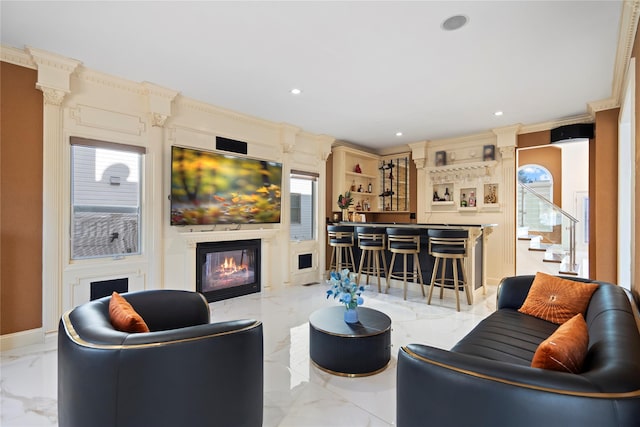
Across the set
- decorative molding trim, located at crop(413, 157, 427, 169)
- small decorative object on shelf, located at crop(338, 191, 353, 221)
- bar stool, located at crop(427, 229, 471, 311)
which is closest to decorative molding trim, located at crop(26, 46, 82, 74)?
small decorative object on shelf, located at crop(338, 191, 353, 221)

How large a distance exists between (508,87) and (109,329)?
4.32m

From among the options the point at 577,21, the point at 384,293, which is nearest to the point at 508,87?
the point at 577,21

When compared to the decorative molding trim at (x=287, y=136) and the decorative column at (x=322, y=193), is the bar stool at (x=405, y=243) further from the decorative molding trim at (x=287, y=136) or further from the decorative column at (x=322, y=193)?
the decorative molding trim at (x=287, y=136)

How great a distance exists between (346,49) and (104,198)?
302 centimetres

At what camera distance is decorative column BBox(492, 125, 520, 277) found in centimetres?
525

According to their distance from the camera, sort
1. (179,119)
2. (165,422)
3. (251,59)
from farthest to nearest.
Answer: (179,119), (251,59), (165,422)

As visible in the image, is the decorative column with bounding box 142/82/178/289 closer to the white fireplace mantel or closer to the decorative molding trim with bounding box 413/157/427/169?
the white fireplace mantel

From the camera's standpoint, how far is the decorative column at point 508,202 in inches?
207

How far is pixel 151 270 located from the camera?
375cm

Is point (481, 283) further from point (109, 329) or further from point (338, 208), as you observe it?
point (109, 329)

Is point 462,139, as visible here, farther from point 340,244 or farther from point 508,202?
point 340,244

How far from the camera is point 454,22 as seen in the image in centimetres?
239

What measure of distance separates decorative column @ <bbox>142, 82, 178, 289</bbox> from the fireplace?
0.56m

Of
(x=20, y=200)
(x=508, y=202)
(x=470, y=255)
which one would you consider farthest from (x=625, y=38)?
(x=20, y=200)
